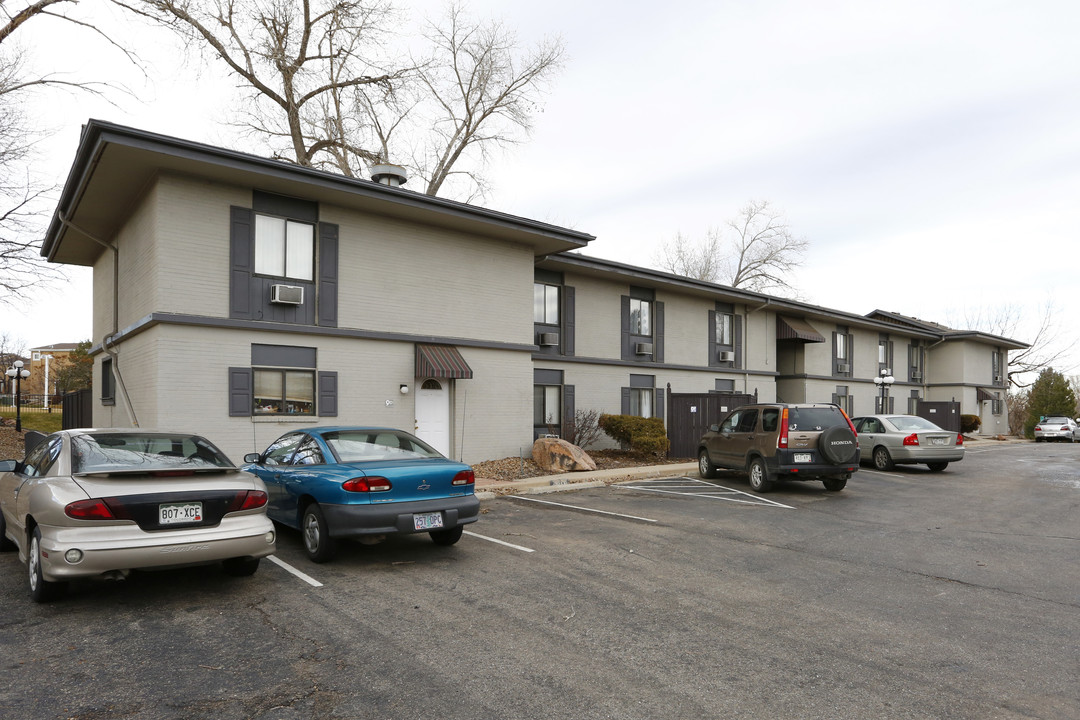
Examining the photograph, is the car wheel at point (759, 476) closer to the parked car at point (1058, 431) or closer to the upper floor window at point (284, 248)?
the upper floor window at point (284, 248)

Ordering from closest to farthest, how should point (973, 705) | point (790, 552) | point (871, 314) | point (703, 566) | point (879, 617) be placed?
point (973, 705) < point (879, 617) < point (703, 566) < point (790, 552) < point (871, 314)

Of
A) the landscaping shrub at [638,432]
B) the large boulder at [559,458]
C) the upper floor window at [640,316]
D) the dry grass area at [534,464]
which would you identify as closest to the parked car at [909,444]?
the dry grass area at [534,464]

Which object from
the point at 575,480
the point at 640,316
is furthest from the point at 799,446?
the point at 640,316

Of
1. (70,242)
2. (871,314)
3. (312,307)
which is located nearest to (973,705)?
(312,307)

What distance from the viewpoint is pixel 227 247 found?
12.7m

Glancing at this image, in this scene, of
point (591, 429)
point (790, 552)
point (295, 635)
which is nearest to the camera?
point (295, 635)

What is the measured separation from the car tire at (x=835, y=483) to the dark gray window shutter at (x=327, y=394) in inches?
398

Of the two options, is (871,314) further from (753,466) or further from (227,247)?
(227,247)

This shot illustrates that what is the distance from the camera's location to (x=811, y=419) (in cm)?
1335

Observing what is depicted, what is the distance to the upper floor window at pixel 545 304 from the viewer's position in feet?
65.8

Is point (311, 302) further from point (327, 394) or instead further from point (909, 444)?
point (909, 444)

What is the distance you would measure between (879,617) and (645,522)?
4.58 meters

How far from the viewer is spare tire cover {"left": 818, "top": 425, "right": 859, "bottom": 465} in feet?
42.3

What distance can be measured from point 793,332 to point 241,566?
2598 centimetres
